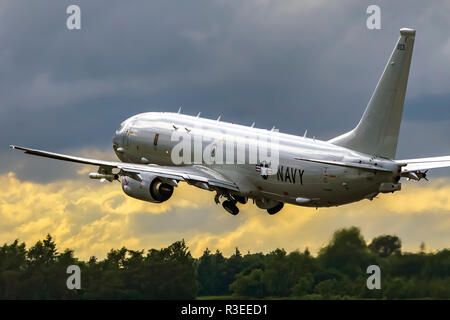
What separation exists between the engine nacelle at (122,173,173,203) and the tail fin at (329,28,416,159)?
46.7 feet

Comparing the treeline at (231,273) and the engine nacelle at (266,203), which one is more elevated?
the engine nacelle at (266,203)

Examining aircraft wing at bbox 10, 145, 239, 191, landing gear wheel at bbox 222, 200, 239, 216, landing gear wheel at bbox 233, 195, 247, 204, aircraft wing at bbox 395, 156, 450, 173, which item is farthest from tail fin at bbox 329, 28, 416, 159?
landing gear wheel at bbox 222, 200, 239, 216

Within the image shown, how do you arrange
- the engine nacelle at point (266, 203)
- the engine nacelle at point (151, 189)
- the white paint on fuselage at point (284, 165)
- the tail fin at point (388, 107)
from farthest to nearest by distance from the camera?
the engine nacelle at point (151, 189) < the engine nacelle at point (266, 203) < the white paint on fuselage at point (284, 165) < the tail fin at point (388, 107)

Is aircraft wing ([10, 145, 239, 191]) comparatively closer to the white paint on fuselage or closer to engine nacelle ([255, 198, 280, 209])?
the white paint on fuselage

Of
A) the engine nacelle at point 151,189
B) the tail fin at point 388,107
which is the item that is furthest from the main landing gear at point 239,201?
the tail fin at point 388,107

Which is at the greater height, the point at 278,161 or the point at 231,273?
the point at 278,161

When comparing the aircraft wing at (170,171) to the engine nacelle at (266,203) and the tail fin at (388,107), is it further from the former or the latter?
the tail fin at (388,107)

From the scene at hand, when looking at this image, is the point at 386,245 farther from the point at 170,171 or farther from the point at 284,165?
the point at 170,171

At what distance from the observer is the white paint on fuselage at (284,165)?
285ft

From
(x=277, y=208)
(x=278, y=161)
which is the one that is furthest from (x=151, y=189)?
(x=278, y=161)

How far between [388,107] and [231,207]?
15.3m

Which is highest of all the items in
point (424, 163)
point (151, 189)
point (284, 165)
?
point (284, 165)

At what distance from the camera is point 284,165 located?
298 feet

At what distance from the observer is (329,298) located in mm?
86500
